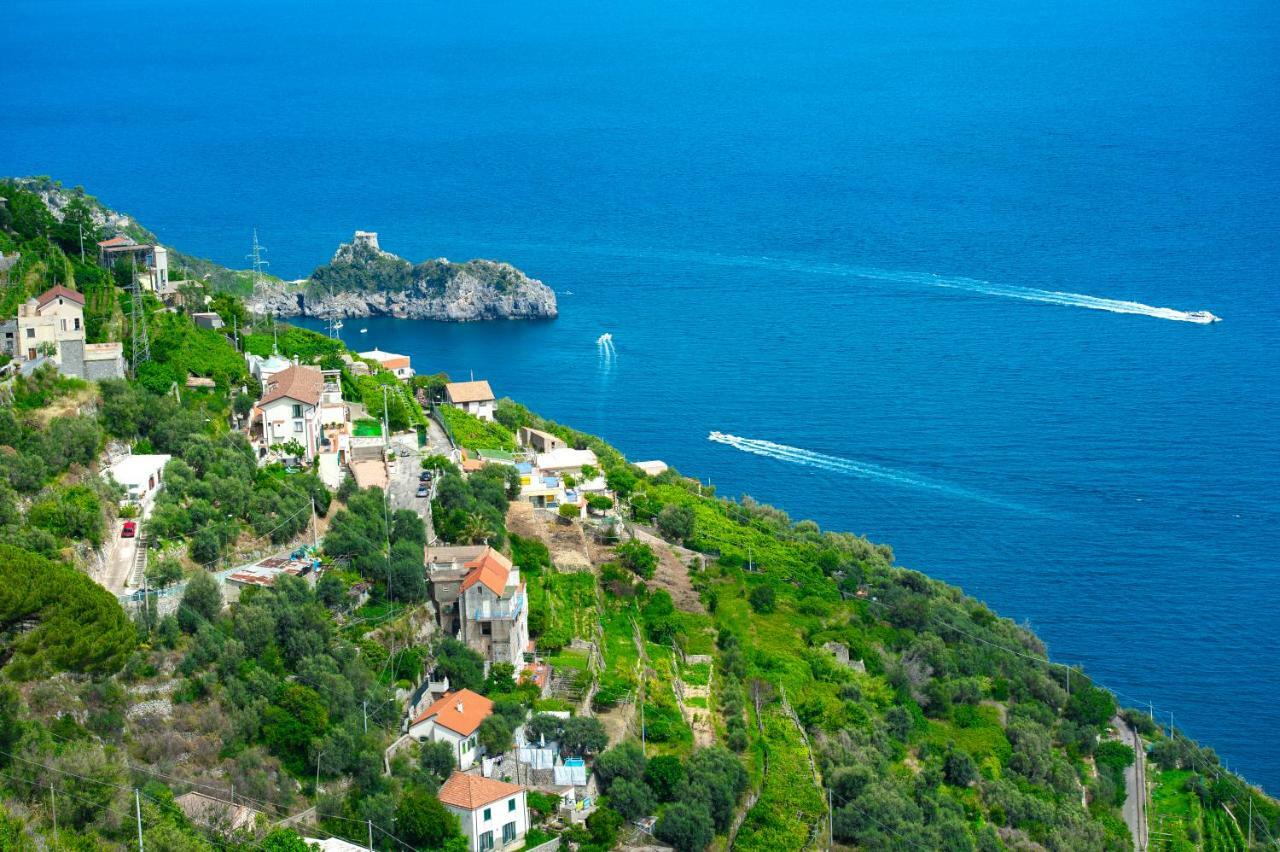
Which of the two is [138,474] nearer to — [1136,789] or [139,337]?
[139,337]

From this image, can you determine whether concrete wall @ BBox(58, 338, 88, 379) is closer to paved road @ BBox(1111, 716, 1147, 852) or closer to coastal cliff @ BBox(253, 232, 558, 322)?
paved road @ BBox(1111, 716, 1147, 852)

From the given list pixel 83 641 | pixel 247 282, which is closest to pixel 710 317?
pixel 247 282

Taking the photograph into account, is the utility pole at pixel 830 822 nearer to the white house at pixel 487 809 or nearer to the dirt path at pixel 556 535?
the white house at pixel 487 809

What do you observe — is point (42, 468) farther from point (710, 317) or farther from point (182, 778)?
point (710, 317)

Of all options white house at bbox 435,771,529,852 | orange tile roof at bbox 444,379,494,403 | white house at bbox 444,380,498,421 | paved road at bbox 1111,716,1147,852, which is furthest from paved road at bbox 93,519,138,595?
paved road at bbox 1111,716,1147,852

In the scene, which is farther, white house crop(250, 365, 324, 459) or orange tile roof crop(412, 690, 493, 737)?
white house crop(250, 365, 324, 459)
